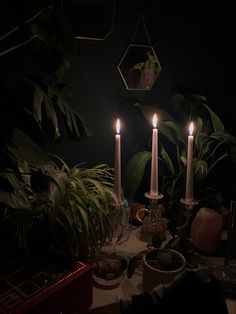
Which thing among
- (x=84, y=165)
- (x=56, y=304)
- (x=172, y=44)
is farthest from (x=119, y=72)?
(x=56, y=304)

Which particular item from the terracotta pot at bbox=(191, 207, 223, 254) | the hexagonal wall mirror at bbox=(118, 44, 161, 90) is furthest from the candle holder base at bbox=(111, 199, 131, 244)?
the hexagonal wall mirror at bbox=(118, 44, 161, 90)

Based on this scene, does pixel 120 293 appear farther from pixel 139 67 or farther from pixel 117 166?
pixel 139 67

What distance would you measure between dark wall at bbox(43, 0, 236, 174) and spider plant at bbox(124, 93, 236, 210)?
0.08 m

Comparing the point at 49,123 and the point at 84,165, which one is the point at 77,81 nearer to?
the point at 84,165

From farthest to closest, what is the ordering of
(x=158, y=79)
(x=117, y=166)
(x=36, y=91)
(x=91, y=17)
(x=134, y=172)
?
(x=158, y=79) < (x=134, y=172) < (x=91, y=17) < (x=117, y=166) < (x=36, y=91)

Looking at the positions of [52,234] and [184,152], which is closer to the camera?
[52,234]

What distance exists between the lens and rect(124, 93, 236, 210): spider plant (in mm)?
1497

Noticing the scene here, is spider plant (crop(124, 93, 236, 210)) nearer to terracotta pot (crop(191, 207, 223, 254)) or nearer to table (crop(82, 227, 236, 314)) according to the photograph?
terracotta pot (crop(191, 207, 223, 254))

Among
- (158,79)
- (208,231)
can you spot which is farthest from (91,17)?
(208,231)

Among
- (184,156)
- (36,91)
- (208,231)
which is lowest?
(208,231)

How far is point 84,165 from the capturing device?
157 centimetres

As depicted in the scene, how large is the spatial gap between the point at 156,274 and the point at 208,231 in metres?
0.34

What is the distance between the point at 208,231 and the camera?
49.7 inches

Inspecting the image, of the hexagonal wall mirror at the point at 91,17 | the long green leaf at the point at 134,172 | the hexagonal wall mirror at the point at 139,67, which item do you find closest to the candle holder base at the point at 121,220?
the long green leaf at the point at 134,172
